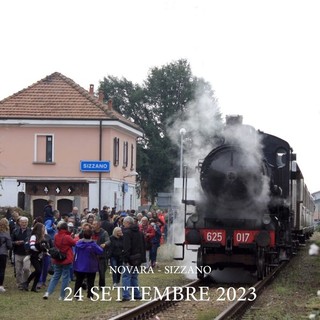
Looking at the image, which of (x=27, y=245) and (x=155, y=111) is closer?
(x=27, y=245)

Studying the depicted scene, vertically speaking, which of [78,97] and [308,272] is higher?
[78,97]

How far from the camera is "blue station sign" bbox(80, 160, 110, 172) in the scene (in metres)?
38.8

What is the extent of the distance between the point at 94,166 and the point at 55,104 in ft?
23.1

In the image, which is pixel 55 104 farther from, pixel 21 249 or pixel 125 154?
pixel 21 249

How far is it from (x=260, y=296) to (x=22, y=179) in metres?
29.9

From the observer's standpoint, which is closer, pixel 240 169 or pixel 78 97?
pixel 240 169

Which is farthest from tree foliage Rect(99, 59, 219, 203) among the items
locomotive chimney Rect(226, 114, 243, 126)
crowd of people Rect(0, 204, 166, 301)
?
locomotive chimney Rect(226, 114, 243, 126)

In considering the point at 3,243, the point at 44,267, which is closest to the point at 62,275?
the point at 3,243

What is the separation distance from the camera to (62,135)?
46.4m

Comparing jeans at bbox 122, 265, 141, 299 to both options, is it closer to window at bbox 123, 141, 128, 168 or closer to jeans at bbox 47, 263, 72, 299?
jeans at bbox 47, 263, 72, 299

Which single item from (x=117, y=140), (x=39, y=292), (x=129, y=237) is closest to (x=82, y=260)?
(x=129, y=237)

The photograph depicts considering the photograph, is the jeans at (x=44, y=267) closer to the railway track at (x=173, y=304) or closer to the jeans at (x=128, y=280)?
the jeans at (x=128, y=280)

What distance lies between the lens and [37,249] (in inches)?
725

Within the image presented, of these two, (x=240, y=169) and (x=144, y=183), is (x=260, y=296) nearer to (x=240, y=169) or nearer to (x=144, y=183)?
(x=240, y=169)
